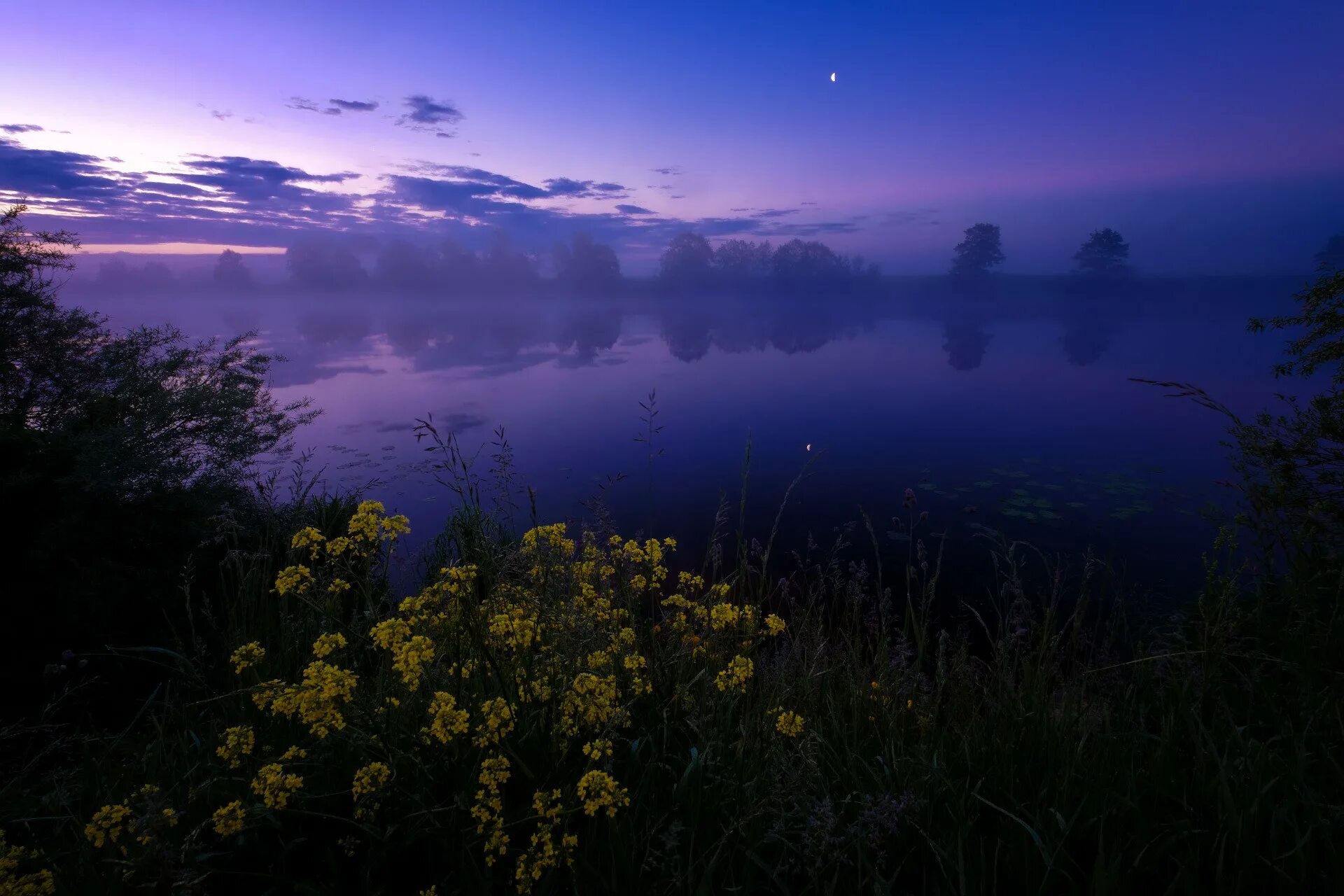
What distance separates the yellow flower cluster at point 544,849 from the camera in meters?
2.08

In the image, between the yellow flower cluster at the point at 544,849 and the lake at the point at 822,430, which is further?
the lake at the point at 822,430

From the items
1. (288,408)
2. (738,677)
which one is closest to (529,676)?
(738,677)

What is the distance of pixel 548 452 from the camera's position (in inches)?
880

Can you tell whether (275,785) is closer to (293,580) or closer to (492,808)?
(492,808)

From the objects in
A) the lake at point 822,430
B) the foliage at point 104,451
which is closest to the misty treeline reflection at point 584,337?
the lake at point 822,430

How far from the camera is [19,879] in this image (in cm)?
199

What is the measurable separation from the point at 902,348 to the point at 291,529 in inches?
2324

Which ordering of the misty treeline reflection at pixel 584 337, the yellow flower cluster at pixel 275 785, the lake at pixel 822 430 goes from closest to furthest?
1. the yellow flower cluster at pixel 275 785
2. the lake at pixel 822 430
3. the misty treeline reflection at pixel 584 337

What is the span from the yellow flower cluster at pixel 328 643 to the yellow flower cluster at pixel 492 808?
92 cm

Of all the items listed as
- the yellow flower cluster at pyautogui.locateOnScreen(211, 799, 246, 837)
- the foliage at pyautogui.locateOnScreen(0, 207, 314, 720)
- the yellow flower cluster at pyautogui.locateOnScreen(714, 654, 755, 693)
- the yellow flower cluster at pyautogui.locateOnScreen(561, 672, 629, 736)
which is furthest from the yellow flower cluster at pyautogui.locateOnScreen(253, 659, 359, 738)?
the foliage at pyautogui.locateOnScreen(0, 207, 314, 720)

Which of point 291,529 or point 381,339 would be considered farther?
point 381,339

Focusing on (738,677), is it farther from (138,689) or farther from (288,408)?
(288,408)

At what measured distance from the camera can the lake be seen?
14.3 metres

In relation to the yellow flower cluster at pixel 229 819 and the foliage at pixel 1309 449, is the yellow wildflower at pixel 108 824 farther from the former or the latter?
the foliage at pixel 1309 449
